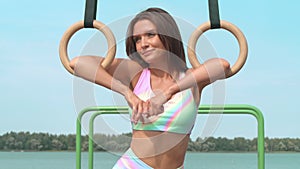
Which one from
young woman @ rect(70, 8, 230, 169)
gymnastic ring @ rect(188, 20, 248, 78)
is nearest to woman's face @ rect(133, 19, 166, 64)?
young woman @ rect(70, 8, 230, 169)

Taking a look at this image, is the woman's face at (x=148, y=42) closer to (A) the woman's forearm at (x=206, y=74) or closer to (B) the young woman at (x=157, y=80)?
(B) the young woman at (x=157, y=80)

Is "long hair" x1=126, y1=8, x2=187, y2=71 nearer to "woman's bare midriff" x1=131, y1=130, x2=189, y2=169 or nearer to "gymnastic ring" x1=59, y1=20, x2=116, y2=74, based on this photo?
"gymnastic ring" x1=59, y1=20, x2=116, y2=74

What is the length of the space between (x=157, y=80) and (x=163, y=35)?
16cm

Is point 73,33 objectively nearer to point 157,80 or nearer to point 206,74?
point 157,80

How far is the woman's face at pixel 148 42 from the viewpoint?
201 centimetres

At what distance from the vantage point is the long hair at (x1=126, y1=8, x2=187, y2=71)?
2031mm

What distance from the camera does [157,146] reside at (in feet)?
6.70

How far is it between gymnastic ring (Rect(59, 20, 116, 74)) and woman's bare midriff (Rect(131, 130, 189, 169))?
247 millimetres

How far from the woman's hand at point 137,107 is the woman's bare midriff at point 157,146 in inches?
5.7

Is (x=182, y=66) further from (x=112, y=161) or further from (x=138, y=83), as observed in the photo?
(x=112, y=161)

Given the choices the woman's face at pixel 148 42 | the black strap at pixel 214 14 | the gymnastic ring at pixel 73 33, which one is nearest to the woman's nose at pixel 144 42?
the woman's face at pixel 148 42

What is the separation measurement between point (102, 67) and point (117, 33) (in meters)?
0.13

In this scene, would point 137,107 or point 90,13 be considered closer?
point 137,107

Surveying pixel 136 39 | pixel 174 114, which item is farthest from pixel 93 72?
pixel 174 114
